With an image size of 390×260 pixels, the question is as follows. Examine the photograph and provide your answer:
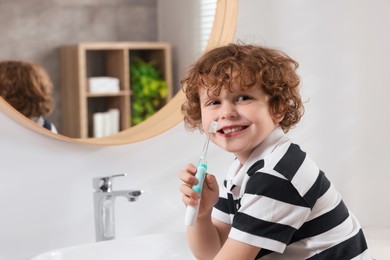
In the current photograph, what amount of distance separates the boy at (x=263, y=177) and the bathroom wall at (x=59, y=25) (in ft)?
1.30

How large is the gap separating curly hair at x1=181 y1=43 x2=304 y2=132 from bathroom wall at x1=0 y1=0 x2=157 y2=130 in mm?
389

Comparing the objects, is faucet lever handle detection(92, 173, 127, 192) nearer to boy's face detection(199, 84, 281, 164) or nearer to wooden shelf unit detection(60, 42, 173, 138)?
wooden shelf unit detection(60, 42, 173, 138)

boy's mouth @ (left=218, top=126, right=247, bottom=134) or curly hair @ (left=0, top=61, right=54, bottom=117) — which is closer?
boy's mouth @ (left=218, top=126, right=247, bottom=134)

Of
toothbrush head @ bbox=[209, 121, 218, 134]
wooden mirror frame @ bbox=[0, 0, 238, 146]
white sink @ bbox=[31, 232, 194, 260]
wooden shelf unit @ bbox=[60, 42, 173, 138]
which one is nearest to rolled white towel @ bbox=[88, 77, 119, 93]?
wooden shelf unit @ bbox=[60, 42, 173, 138]

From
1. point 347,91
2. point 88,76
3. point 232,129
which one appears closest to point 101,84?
point 88,76

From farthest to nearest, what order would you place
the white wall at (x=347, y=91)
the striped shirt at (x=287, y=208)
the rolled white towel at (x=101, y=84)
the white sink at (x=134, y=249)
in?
the white wall at (x=347, y=91)
the rolled white towel at (x=101, y=84)
the white sink at (x=134, y=249)
the striped shirt at (x=287, y=208)

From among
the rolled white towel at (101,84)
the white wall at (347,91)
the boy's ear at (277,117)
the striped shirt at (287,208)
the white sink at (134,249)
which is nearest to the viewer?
the striped shirt at (287,208)

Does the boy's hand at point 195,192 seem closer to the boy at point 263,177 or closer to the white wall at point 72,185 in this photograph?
the boy at point 263,177

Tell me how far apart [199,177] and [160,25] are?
0.61m

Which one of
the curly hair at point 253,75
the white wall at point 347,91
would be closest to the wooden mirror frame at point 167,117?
the white wall at point 347,91

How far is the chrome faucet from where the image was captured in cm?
157

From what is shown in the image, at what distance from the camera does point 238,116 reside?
1.22 metres

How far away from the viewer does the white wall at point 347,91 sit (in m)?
1.95

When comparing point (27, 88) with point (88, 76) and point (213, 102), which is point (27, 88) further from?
point (213, 102)
